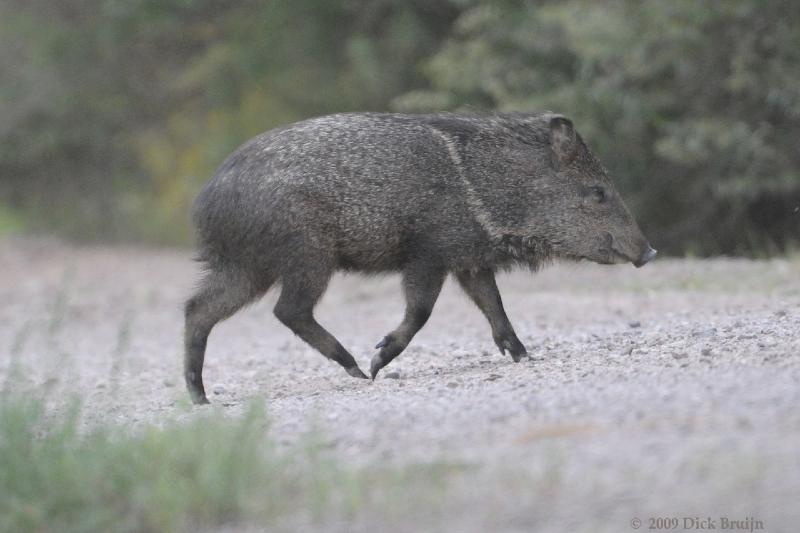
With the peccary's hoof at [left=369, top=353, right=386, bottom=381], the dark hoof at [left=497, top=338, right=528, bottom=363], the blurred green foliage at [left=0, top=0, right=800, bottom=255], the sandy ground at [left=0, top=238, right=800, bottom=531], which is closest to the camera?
the sandy ground at [left=0, top=238, right=800, bottom=531]

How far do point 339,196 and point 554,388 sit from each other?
1.54 meters

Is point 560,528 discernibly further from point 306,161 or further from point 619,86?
point 619,86

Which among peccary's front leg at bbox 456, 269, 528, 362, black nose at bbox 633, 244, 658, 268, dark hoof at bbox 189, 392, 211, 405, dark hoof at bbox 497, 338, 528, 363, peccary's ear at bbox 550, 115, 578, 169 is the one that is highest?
peccary's ear at bbox 550, 115, 578, 169

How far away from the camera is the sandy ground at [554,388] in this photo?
3082mm

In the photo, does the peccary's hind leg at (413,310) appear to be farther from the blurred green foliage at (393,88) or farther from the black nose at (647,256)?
the blurred green foliage at (393,88)

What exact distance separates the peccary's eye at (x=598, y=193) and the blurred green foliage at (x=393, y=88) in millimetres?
3025

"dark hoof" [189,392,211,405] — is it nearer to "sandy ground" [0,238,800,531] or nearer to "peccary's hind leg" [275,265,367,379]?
"sandy ground" [0,238,800,531]

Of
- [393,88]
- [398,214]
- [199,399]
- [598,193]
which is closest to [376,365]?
[398,214]

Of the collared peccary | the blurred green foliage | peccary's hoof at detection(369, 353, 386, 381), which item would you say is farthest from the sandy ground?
the blurred green foliage

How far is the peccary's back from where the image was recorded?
5387 millimetres

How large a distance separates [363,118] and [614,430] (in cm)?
262

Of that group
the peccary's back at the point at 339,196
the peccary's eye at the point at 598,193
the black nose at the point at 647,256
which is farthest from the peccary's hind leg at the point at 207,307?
the black nose at the point at 647,256

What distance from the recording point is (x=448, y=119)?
19.7ft

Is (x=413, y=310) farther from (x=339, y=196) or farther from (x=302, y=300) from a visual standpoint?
(x=339, y=196)
